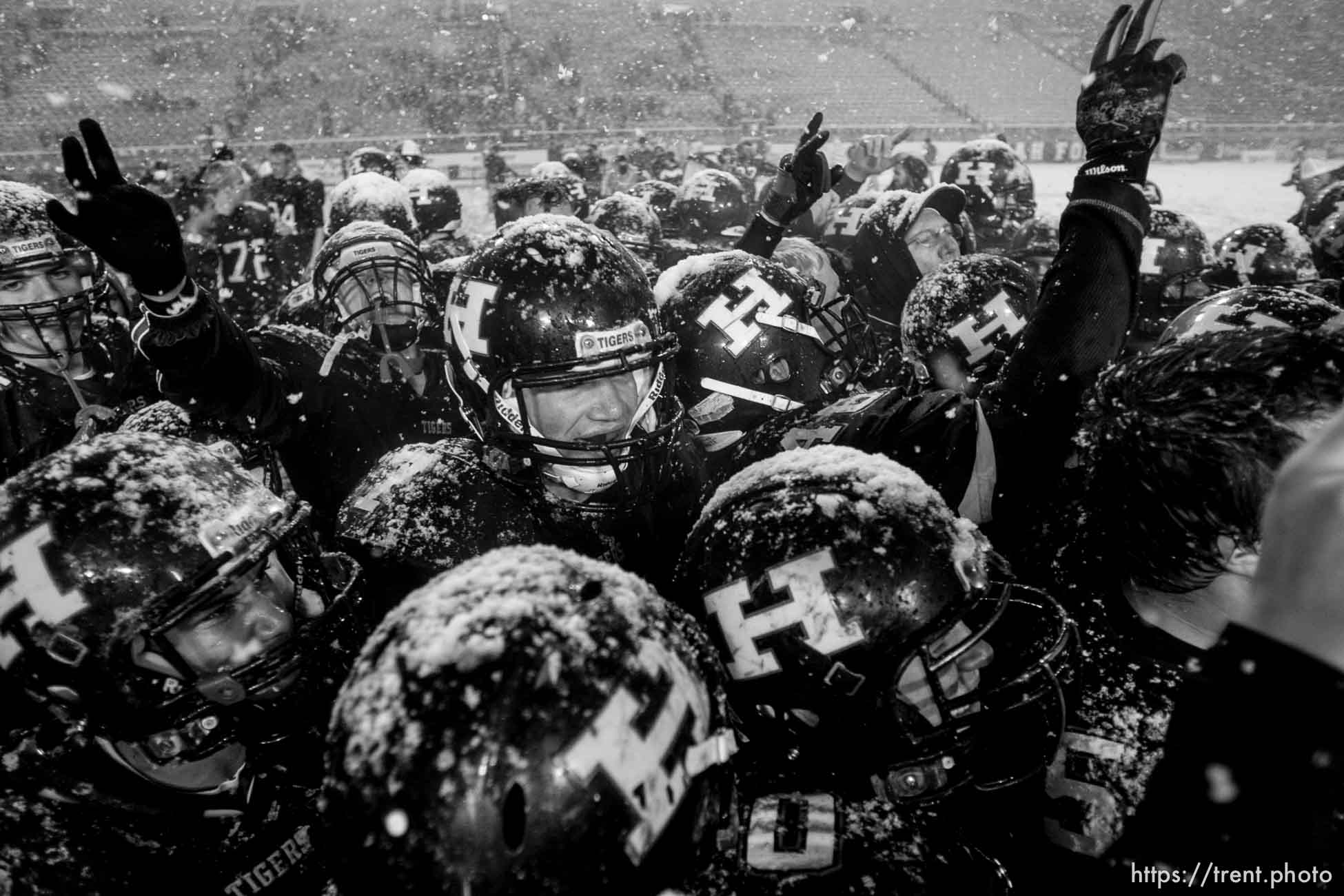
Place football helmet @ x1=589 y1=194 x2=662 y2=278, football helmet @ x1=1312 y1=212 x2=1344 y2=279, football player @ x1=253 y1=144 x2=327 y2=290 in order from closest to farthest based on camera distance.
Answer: football helmet @ x1=1312 y1=212 x2=1344 y2=279
football helmet @ x1=589 y1=194 x2=662 y2=278
football player @ x1=253 y1=144 x2=327 y2=290

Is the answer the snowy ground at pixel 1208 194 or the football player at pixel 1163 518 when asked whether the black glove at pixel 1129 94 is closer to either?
the football player at pixel 1163 518

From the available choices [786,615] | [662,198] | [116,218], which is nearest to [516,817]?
[786,615]

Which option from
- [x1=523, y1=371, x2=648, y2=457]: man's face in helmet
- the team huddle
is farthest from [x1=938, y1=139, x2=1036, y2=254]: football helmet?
[x1=523, y1=371, x2=648, y2=457]: man's face in helmet

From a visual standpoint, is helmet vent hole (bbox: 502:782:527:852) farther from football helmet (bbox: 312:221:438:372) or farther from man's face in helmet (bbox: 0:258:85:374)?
man's face in helmet (bbox: 0:258:85:374)

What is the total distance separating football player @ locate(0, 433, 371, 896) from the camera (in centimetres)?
174

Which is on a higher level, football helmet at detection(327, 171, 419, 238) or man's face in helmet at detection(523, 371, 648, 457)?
man's face in helmet at detection(523, 371, 648, 457)

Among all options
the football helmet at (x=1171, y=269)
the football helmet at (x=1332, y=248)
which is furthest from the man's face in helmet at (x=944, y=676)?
the football helmet at (x=1332, y=248)

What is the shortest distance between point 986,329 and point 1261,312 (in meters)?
1.18

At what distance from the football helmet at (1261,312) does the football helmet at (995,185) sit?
4810 millimetres

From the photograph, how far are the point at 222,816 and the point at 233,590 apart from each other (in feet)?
1.86

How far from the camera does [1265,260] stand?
5.60 metres

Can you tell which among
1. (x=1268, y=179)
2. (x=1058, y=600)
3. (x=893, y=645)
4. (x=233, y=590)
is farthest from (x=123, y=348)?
(x=1268, y=179)

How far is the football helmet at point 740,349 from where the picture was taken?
3.39 m

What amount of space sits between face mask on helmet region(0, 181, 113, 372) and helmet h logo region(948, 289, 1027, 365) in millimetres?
4317
